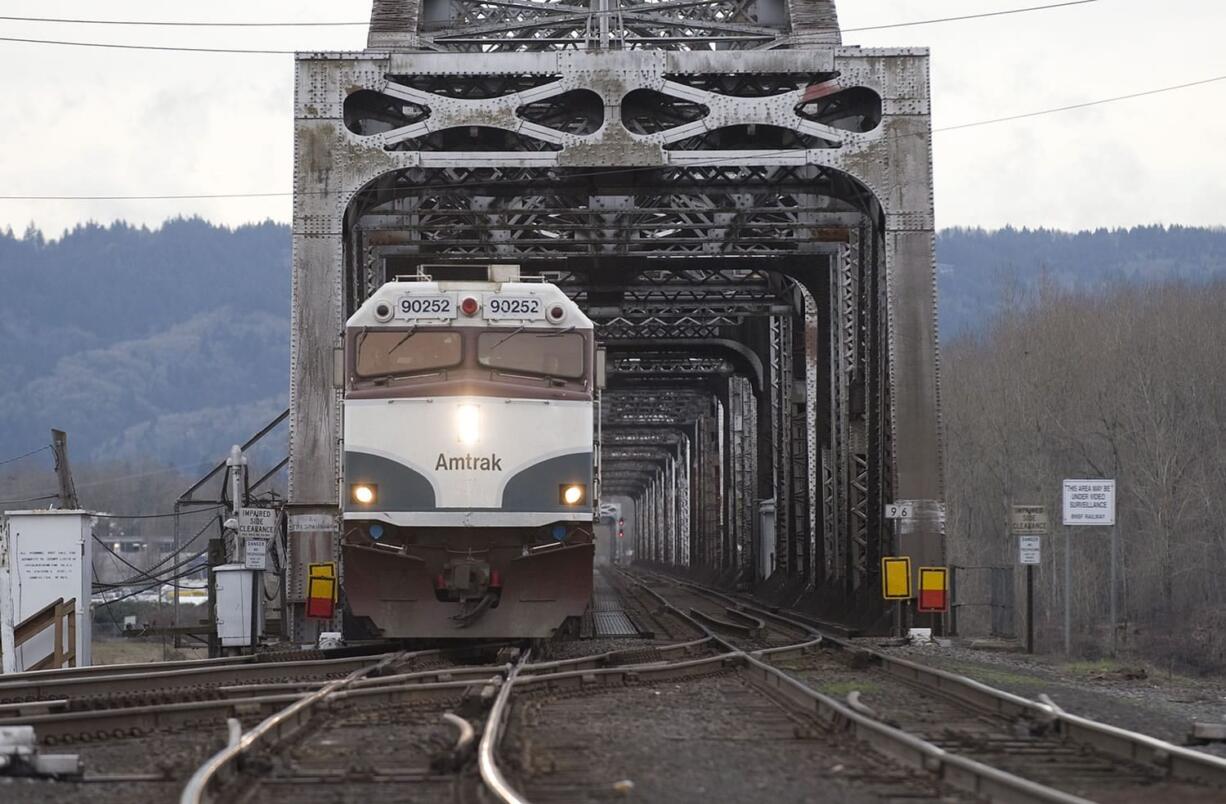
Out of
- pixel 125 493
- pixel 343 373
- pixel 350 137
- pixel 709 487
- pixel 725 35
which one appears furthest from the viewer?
pixel 125 493

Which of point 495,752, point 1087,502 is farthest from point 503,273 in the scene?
point 495,752

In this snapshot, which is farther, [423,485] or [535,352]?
[535,352]

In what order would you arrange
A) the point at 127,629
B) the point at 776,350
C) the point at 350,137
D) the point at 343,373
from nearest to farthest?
the point at 343,373, the point at 350,137, the point at 127,629, the point at 776,350

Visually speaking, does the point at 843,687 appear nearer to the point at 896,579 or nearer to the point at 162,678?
the point at 162,678

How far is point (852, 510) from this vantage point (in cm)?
2708

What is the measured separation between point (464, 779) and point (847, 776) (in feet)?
6.65

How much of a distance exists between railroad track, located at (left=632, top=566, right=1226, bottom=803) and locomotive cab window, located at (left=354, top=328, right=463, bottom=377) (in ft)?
16.4

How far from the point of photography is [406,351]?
17141mm

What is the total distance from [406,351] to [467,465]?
148 centimetres

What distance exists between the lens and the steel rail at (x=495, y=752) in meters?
7.50

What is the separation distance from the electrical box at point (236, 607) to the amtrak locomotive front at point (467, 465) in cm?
796

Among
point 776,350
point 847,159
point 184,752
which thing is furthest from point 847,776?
point 776,350

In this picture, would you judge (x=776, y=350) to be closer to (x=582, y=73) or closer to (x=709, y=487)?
(x=582, y=73)

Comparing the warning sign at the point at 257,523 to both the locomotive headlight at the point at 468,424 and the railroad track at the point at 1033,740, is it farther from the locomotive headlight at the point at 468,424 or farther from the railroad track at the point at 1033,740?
the railroad track at the point at 1033,740
